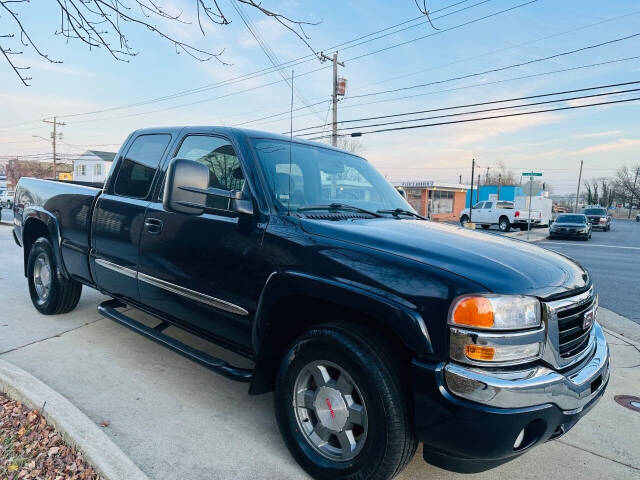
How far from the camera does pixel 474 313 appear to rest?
1.92 m

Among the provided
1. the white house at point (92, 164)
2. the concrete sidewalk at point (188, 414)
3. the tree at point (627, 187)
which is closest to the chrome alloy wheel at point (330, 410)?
the concrete sidewalk at point (188, 414)

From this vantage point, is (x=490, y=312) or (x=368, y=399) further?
(x=368, y=399)

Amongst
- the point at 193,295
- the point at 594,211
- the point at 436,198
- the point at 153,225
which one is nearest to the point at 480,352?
the point at 193,295

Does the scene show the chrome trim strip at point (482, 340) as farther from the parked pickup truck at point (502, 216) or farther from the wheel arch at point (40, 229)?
the parked pickup truck at point (502, 216)

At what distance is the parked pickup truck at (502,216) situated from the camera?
28.4 meters

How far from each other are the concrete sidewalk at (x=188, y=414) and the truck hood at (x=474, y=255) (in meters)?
1.23

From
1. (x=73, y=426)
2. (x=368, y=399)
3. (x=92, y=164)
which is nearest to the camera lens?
(x=368, y=399)

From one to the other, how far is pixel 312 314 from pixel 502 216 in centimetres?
2868

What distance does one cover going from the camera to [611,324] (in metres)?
6.24

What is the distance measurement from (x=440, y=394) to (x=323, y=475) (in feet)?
2.83

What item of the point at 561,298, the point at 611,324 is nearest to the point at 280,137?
the point at 561,298

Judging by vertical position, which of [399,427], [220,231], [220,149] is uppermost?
[220,149]

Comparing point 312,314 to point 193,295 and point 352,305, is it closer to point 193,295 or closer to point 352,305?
point 352,305

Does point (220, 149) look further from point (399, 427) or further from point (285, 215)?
point (399, 427)
